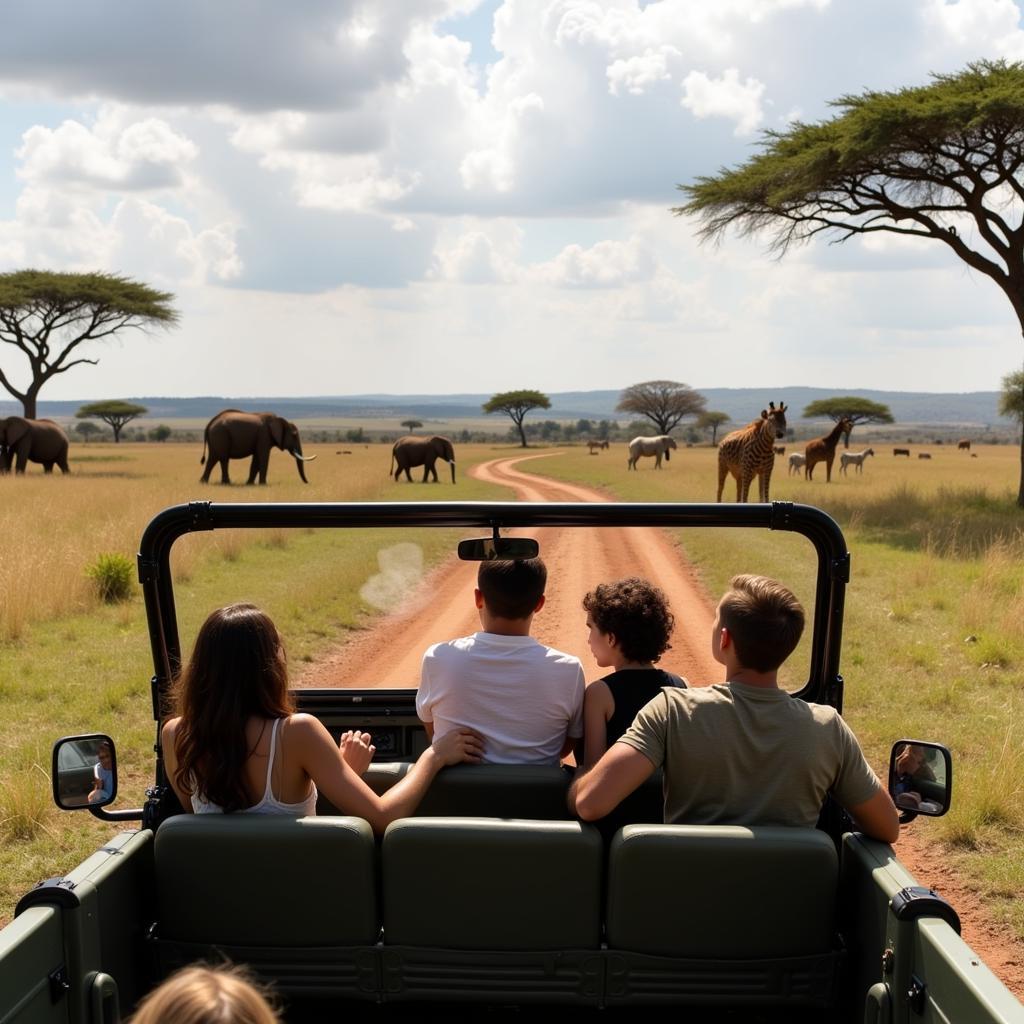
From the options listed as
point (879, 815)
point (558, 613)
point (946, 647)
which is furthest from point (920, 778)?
point (946, 647)

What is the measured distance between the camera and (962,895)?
5.55 m

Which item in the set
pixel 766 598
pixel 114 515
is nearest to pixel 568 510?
pixel 766 598

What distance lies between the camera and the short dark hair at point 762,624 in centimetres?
320

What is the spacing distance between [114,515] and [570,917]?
62.0 ft

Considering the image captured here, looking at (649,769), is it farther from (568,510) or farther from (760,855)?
(568,510)

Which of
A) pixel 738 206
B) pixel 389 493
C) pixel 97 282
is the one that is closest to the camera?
pixel 738 206

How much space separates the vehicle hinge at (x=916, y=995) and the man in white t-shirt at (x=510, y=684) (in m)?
1.24

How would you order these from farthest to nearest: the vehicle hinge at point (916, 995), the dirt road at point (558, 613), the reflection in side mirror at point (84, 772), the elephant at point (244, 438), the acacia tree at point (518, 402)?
the acacia tree at point (518, 402) → the elephant at point (244, 438) → the dirt road at point (558, 613) → the reflection in side mirror at point (84, 772) → the vehicle hinge at point (916, 995)

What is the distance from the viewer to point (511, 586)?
3.60m

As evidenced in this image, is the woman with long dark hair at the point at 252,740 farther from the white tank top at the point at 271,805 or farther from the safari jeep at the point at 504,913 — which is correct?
the safari jeep at the point at 504,913

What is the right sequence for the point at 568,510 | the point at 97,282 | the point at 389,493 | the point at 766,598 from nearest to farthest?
the point at 766,598
the point at 568,510
the point at 389,493
the point at 97,282

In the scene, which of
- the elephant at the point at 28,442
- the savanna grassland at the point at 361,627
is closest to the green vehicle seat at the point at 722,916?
the savanna grassland at the point at 361,627

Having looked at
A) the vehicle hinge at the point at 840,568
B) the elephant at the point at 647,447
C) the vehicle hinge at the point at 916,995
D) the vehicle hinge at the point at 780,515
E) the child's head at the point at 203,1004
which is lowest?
the elephant at the point at 647,447

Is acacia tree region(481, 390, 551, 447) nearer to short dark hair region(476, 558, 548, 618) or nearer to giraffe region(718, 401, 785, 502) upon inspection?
giraffe region(718, 401, 785, 502)
